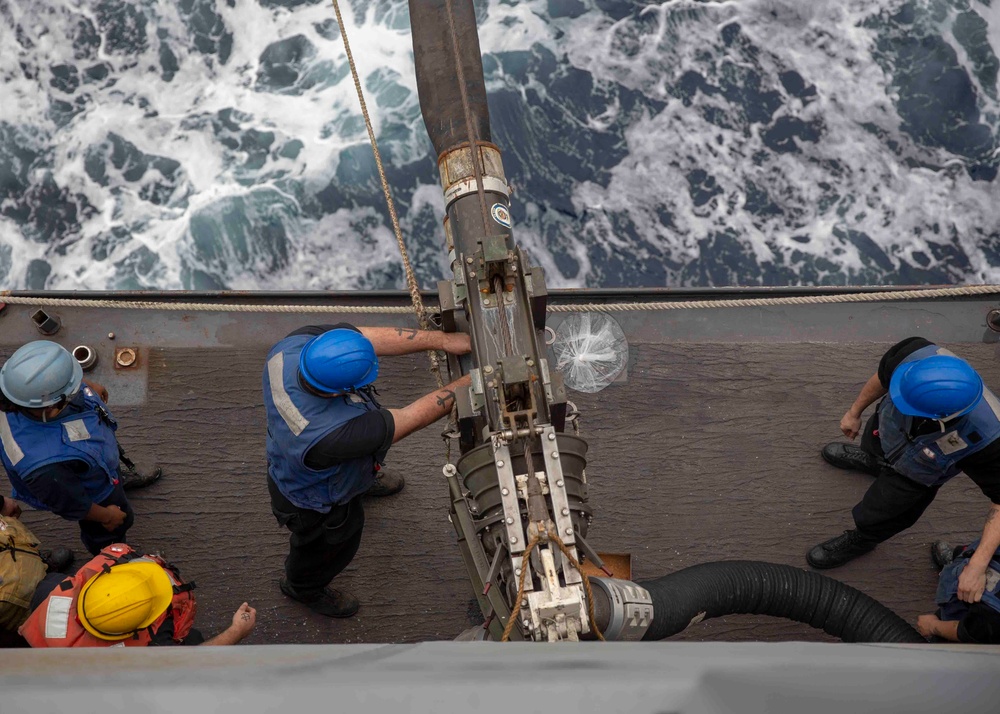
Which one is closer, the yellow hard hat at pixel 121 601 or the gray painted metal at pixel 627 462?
the yellow hard hat at pixel 121 601

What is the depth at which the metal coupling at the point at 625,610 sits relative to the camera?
2508mm

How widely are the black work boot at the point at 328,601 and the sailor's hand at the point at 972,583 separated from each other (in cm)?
273

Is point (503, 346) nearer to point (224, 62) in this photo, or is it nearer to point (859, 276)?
point (859, 276)

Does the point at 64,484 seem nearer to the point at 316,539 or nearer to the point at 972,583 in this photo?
the point at 316,539

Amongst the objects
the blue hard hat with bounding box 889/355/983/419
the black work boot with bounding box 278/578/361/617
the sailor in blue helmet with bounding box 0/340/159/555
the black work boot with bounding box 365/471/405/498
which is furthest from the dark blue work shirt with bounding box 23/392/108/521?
the blue hard hat with bounding box 889/355/983/419

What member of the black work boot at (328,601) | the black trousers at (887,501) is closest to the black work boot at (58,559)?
the black work boot at (328,601)

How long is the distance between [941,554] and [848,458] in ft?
2.09

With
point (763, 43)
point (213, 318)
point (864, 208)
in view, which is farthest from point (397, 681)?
point (763, 43)

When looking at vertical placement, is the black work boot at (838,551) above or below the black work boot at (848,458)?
below

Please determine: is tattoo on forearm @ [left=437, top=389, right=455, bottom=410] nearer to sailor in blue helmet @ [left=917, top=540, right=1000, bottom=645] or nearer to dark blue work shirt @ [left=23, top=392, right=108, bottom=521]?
dark blue work shirt @ [left=23, top=392, right=108, bottom=521]

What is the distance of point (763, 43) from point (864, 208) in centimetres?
197

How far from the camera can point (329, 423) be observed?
289 cm

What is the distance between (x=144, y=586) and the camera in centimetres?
260

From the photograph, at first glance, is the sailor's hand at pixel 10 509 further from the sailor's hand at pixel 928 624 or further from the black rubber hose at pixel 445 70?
the sailor's hand at pixel 928 624
